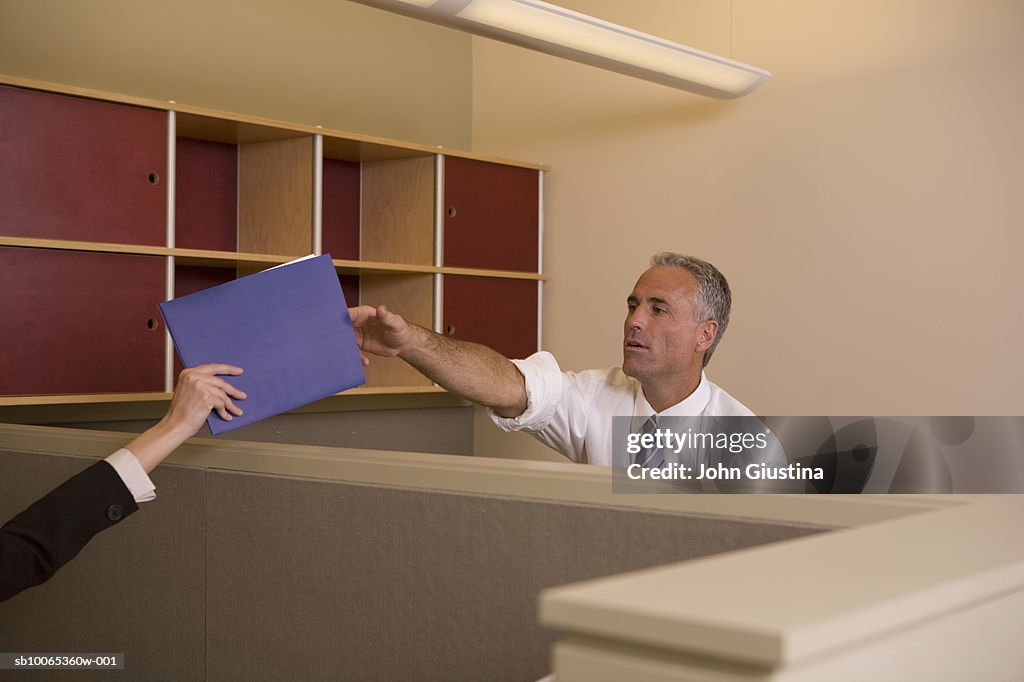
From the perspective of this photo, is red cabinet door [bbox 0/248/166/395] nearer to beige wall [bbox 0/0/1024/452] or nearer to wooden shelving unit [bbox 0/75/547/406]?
wooden shelving unit [bbox 0/75/547/406]

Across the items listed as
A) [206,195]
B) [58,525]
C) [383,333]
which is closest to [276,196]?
[206,195]

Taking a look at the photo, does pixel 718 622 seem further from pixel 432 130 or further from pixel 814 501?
pixel 432 130

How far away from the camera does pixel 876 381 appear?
3311 mm

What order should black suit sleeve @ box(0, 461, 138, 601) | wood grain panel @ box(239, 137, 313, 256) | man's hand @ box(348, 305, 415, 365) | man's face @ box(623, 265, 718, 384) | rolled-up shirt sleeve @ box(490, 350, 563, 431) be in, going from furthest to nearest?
wood grain panel @ box(239, 137, 313, 256) → man's face @ box(623, 265, 718, 384) → rolled-up shirt sleeve @ box(490, 350, 563, 431) → man's hand @ box(348, 305, 415, 365) → black suit sleeve @ box(0, 461, 138, 601)

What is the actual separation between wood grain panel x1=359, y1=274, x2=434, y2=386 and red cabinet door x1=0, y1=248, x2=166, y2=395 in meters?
0.86

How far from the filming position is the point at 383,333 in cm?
200

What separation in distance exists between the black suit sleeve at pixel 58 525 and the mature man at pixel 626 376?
83 cm

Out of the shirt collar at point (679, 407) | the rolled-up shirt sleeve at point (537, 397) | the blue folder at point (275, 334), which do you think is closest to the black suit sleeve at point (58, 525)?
the blue folder at point (275, 334)

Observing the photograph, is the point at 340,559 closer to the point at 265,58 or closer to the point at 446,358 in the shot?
the point at 446,358

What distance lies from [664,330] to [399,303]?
1.54m

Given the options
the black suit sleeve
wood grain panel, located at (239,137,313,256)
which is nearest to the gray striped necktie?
the black suit sleeve

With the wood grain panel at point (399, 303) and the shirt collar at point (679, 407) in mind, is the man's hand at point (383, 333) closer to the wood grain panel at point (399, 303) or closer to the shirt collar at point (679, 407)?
the shirt collar at point (679, 407)

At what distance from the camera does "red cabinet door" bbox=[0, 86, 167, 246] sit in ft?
8.80

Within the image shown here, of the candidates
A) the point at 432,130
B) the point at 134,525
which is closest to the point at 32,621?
the point at 134,525
